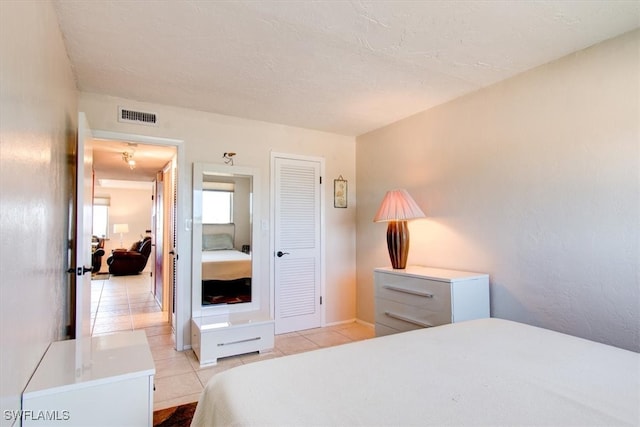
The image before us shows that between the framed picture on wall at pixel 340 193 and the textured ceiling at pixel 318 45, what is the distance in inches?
49.2

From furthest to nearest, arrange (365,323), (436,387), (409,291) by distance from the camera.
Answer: (365,323) < (409,291) < (436,387)

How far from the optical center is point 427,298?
8.67ft

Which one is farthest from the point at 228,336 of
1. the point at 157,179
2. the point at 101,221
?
the point at 101,221

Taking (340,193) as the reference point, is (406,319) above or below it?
below

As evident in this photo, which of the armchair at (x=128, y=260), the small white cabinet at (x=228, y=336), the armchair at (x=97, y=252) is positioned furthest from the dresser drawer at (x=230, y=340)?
the armchair at (x=128, y=260)

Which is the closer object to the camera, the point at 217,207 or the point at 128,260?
the point at 217,207

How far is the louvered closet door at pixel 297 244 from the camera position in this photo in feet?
12.6

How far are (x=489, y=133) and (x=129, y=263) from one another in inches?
328

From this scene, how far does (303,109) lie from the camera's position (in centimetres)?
335

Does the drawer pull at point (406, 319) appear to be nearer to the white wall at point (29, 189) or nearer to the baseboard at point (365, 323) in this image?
the baseboard at point (365, 323)

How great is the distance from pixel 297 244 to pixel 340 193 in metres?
0.85

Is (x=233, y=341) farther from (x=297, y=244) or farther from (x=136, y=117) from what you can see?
(x=136, y=117)

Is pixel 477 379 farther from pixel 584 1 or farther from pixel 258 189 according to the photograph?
pixel 258 189

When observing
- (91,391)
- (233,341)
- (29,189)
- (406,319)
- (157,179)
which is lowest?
(233,341)
